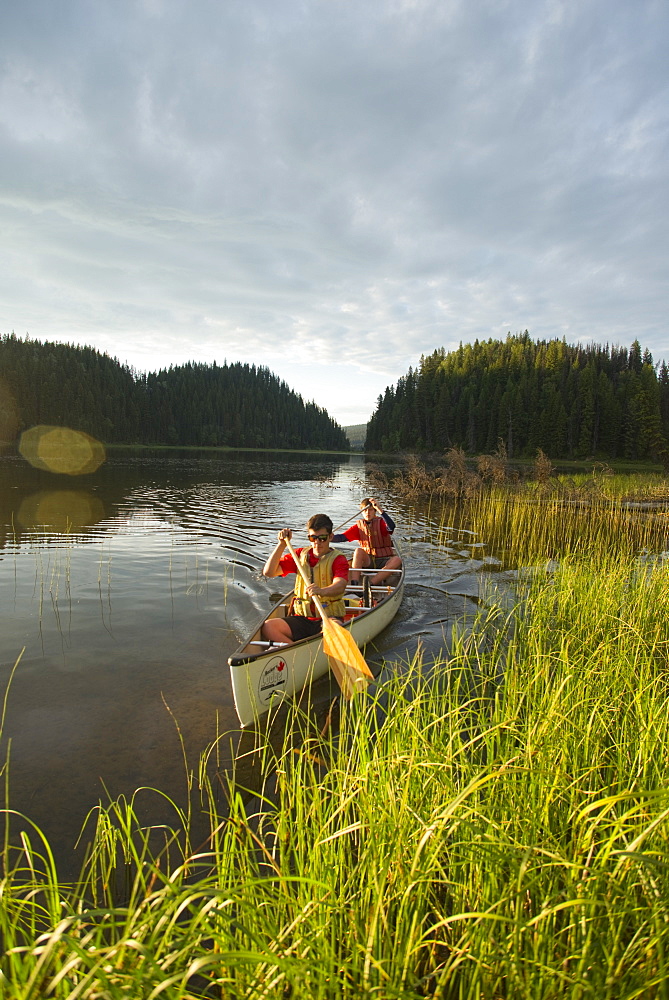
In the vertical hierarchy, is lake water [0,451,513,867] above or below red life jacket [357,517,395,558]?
below

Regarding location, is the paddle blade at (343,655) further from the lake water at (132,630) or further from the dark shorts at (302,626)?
the dark shorts at (302,626)

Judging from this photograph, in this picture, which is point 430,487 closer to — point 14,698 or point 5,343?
point 14,698

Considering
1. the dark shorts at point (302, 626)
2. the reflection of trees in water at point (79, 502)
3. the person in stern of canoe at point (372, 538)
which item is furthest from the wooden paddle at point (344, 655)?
the reflection of trees in water at point (79, 502)

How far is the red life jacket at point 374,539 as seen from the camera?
11.8 m

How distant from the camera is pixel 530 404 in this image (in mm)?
93312

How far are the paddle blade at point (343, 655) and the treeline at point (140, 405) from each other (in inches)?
4190

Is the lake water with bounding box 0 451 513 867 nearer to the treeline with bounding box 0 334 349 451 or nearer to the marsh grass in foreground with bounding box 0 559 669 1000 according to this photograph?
the marsh grass in foreground with bounding box 0 559 669 1000

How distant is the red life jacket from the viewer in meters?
11.8

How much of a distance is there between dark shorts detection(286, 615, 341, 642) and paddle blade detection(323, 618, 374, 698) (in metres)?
1.26

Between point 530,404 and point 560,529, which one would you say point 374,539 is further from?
point 530,404

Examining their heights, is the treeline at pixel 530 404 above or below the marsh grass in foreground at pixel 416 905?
above

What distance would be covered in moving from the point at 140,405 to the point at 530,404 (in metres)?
86.6

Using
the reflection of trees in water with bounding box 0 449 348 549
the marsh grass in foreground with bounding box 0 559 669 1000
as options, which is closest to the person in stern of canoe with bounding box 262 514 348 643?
Result: the marsh grass in foreground with bounding box 0 559 669 1000

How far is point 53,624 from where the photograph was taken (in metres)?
8.72
